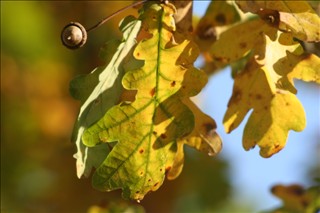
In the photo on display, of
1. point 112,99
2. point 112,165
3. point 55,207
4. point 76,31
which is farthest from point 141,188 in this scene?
point 55,207

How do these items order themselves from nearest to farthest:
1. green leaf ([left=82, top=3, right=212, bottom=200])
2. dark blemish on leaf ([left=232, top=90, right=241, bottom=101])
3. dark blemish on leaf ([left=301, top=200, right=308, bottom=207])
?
green leaf ([left=82, top=3, right=212, bottom=200]), dark blemish on leaf ([left=232, top=90, right=241, bottom=101]), dark blemish on leaf ([left=301, top=200, right=308, bottom=207])

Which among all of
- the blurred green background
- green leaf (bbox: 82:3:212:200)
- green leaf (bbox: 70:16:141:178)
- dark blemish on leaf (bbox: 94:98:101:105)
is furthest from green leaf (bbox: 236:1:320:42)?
the blurred green background

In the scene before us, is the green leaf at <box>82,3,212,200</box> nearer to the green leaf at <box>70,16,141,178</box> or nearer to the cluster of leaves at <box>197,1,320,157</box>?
the green leaf at <box>70,16,141,178</box>

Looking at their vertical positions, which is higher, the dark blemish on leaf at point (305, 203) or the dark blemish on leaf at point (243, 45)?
the dark blemish on leaf at point (243, 45)

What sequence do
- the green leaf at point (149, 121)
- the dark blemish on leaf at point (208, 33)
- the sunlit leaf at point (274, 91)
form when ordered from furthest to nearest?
the dark blemish on leaf at point (208, 33) < the sunlit leaf at point (274, 91) < the green leaf at point (149, 121)

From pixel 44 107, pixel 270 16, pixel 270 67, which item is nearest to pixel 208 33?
pixel 270 67

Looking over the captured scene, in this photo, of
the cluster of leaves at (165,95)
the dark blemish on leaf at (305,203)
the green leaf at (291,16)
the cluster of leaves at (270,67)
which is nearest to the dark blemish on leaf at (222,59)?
the cluster of leaves at (270,67)

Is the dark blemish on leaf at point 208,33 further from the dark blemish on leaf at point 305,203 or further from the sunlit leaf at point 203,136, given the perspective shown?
the dark blemish on leaf at point 305,203
